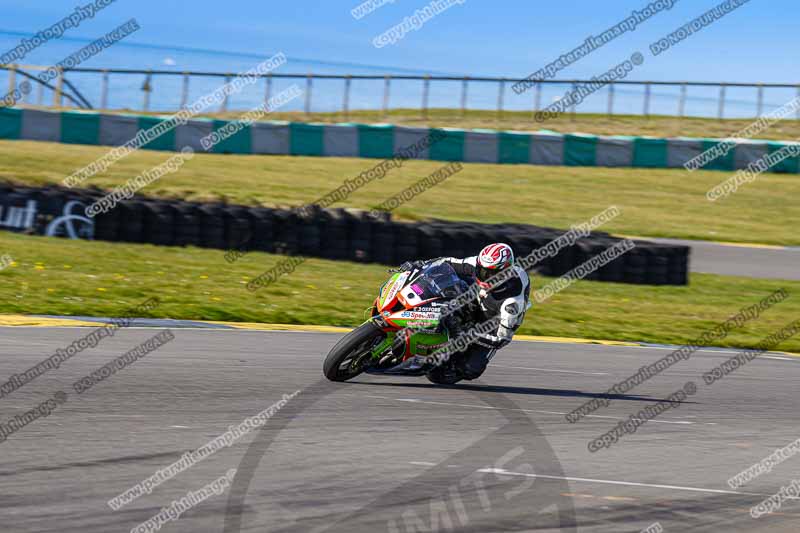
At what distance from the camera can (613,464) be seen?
7570 millimetres

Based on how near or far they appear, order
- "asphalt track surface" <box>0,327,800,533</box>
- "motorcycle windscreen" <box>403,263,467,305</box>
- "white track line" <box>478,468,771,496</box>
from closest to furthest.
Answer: "asphalt track surface" <box>0,327,800,533</box>, "white track line" <box>478,468,771,496</box>, "motorcycle windscreen" <box>403,263,467,305</box>

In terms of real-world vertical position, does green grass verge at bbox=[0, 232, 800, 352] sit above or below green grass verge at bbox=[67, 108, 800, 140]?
below

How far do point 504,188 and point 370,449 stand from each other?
24.2m

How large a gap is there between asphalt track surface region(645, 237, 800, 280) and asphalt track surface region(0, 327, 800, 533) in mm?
11403

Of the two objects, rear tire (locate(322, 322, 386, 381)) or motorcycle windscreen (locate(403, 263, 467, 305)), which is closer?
rear tire (locate(322, 322, 386, 381))

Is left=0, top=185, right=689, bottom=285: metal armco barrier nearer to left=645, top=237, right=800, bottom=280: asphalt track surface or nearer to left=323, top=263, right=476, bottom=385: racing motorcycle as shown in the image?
left=645, top=237, right=800, bottom=280: asphalt track surface

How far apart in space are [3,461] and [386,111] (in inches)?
1424

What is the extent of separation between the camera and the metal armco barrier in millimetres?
18984

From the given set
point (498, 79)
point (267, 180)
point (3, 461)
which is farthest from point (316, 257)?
point (498, 79)

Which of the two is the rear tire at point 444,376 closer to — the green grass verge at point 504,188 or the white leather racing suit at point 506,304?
the white leather racing suit at point 506,304

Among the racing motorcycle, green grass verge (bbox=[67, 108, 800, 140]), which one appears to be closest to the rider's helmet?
the racing motorcycle

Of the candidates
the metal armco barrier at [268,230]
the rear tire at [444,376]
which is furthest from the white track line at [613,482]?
the metal armco barrier at [268,230]

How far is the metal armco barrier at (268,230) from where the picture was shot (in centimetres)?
1898

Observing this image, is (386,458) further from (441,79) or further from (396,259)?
(441,79)
